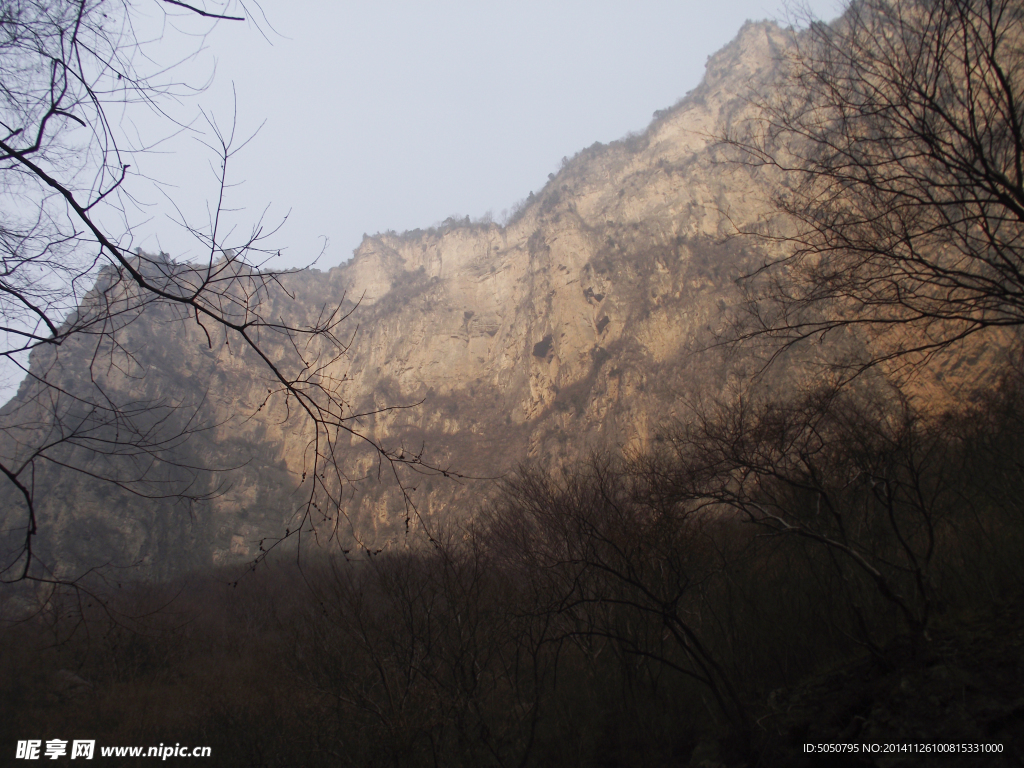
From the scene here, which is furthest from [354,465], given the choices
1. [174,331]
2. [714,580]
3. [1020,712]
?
[1020,712]

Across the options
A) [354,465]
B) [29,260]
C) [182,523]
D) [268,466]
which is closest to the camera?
[29,260]

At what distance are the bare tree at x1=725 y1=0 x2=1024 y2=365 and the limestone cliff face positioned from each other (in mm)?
21391

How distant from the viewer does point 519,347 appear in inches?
1447

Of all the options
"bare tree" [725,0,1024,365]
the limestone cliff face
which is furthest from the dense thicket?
the limestone cliff face

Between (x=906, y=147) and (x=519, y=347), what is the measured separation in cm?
3377

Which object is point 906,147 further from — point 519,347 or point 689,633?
point 519,347

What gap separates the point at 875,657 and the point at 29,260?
250 inches

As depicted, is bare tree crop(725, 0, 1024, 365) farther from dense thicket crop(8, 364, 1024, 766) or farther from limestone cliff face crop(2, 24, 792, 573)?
limestone cliff face crop(2, 24, 792, 573)

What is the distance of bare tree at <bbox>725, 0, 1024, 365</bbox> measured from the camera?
2.72 metres

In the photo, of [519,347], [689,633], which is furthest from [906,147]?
[519,347]

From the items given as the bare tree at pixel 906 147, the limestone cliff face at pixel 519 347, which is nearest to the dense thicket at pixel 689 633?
the bare tree at pixel 906 147

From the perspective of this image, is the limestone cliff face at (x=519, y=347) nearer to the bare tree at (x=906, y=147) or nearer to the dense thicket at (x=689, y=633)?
the dense thicket at (x=689, y=633)

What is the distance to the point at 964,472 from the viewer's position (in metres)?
8.52

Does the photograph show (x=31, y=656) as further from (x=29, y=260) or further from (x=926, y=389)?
(x=926, y=389)
